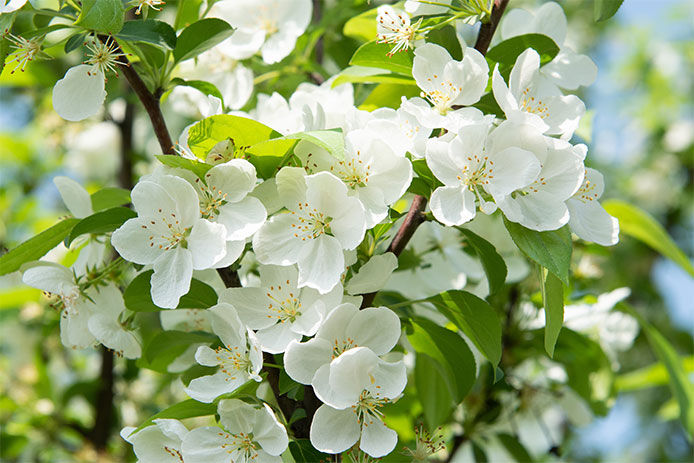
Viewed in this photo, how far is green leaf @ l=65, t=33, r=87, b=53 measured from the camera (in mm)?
907

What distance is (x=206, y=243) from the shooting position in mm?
905

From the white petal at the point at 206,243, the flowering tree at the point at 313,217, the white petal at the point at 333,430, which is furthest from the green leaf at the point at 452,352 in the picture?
the white petal at the point at 206,243

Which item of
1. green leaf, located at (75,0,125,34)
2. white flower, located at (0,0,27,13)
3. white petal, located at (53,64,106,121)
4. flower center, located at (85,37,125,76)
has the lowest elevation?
white petal, located at (53,64,106,121)

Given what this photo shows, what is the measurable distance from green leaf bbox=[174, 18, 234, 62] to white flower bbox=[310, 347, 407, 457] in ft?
1.64

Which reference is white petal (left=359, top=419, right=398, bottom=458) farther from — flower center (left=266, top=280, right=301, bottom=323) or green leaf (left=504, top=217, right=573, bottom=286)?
green leaf (left=504, top=217, right=573, bottom=286)

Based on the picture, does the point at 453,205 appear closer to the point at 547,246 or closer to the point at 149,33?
the point at 547,246

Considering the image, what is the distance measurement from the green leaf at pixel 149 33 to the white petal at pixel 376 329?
424 millimetres

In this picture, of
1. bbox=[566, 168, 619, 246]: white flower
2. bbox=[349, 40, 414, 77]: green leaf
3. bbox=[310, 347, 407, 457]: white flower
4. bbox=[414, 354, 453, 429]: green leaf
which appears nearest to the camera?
bbox=[310, 347, 407, 457]: white flower

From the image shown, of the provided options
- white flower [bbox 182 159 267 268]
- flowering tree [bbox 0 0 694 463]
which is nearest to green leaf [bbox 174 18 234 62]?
flowering tree [bbox 0 0 694 463]

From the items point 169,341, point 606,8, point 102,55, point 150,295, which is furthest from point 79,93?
point 606,8

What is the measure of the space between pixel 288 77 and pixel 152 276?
0.69 meters

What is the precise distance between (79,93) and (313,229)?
1.22ft

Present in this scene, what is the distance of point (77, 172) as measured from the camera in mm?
2727

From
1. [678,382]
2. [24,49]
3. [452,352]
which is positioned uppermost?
[24,49]
